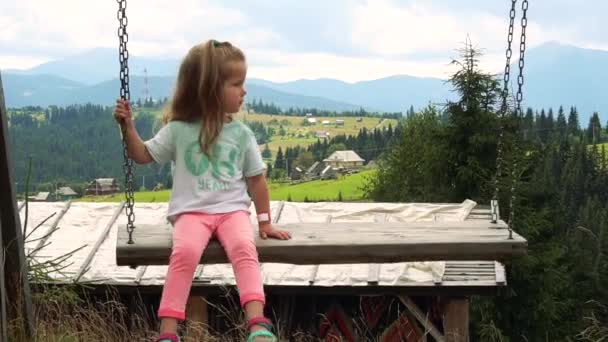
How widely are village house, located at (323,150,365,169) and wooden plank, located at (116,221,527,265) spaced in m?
99.2

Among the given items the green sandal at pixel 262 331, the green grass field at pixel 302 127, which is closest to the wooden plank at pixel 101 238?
the green sandal at pixel 262 331

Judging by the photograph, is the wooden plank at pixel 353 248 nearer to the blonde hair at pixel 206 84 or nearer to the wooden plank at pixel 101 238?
the blonde hair at pixel 206 84

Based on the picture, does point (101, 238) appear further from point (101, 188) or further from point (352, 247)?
point (101, 188)

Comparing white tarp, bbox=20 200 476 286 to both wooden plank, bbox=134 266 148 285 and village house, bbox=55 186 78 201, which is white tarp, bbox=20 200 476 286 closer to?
wooden plank, bbox=134 266 148 285

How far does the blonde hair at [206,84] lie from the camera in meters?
3.92

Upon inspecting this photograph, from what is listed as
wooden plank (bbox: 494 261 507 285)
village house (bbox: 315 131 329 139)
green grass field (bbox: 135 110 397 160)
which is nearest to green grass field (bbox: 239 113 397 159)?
green grass field (bbox: 135 110 397 160)

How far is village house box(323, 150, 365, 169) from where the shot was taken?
4119 inches

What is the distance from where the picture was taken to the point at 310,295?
14281mm

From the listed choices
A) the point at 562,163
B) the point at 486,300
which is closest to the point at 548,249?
the point at 486,300

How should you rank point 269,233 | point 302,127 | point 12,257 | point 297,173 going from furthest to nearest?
point 302,127 → point 297,173 → point 12,257 → point 269,233

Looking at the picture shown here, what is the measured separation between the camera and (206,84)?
3.91 m

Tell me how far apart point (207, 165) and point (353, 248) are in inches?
31.0

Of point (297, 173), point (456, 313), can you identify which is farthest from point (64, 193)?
point (456, 313)

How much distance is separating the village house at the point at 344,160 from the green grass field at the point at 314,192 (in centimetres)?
715
